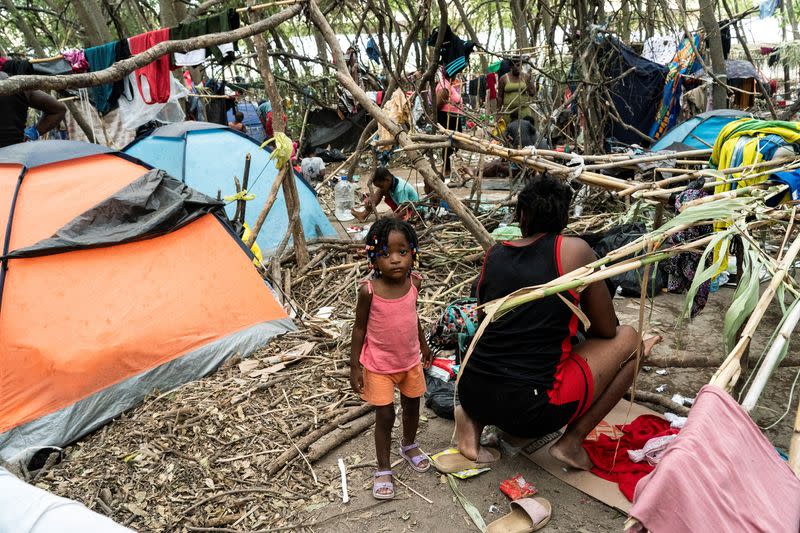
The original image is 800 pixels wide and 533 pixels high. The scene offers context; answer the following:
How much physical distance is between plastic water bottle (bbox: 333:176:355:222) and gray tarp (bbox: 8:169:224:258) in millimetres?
3915

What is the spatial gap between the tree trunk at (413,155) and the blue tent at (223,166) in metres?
2.12

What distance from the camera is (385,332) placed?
2.59 m

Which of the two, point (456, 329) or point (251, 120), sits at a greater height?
point (251, 120)

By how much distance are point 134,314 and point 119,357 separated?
0.92 ft

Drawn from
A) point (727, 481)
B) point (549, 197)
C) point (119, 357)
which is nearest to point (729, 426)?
point (727, 481)

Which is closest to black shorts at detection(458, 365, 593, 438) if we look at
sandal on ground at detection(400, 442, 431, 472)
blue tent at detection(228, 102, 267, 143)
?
sandal on ground at detection(400, 442, 431, 472)

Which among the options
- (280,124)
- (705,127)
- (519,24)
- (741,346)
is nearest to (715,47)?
(705,127)

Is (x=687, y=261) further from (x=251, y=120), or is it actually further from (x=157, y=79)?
(x=251, y=120)

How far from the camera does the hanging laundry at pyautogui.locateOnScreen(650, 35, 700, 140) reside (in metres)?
8.09

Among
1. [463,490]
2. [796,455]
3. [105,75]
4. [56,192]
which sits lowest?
[463,490]

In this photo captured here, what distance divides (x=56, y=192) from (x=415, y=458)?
2.79 metres

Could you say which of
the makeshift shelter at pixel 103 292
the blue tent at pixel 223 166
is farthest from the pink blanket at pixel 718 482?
the blue tent at pixel 223 166

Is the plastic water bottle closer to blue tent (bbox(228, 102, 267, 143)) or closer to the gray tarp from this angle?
the gray tarp

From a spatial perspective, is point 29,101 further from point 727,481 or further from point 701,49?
point 701,49
